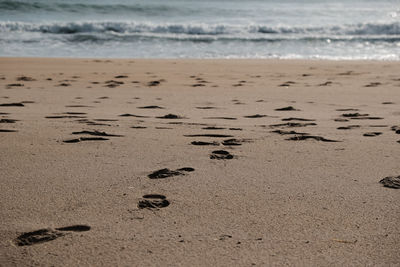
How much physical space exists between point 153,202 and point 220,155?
0.78 meters

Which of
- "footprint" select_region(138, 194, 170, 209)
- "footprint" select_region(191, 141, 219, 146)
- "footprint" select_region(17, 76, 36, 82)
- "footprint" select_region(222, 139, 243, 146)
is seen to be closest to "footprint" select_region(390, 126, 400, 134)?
"footprint" select_region(222, 139, 243, 146)

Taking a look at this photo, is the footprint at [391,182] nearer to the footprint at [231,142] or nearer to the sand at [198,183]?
the sand at [198,183]

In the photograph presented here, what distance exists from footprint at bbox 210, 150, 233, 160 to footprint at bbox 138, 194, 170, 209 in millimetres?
660

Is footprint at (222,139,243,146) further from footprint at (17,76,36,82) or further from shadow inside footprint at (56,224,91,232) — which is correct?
footprint at (17,76,36,82)

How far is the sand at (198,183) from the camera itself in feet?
4.76

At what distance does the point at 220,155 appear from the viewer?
2551mm

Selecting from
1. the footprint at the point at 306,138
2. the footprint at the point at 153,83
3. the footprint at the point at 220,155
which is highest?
the footprint at the point at 306,138

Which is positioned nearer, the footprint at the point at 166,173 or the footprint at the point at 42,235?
the footprint at the point at 42,235

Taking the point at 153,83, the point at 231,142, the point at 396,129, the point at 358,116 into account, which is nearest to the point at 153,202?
the point at 231,142

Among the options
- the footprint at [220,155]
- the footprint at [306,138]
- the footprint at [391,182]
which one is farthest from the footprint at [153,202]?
the footprint at [306,138]

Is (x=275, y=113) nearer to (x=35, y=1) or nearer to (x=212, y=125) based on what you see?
(x=212, y=125)

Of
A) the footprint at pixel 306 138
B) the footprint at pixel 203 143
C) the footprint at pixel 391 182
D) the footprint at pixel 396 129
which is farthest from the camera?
the footprint at pixel 396 129

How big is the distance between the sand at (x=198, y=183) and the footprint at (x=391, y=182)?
1.2 inches

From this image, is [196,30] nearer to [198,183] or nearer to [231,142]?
[231,142]
